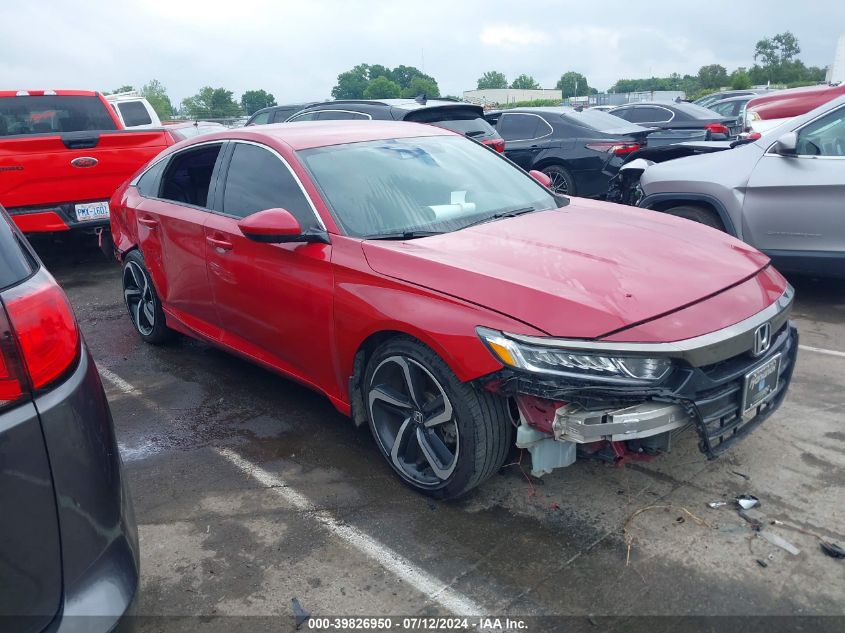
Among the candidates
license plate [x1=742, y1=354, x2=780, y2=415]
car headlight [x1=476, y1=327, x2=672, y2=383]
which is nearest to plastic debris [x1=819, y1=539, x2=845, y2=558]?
license plate [x1=742, y1=354, x2=780, y2=415]

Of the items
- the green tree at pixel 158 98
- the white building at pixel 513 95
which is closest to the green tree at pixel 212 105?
the green tree at pixel 158 98

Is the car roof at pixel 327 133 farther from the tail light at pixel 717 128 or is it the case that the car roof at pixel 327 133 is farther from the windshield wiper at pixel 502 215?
the tail light at pixel 717 128

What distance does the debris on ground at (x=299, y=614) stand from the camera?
8.55 ft

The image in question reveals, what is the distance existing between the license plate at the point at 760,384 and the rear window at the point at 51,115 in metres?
8.07

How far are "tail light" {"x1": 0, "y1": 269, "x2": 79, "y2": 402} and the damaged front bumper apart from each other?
5.07 feet

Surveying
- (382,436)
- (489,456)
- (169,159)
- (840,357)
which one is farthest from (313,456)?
(840,357)

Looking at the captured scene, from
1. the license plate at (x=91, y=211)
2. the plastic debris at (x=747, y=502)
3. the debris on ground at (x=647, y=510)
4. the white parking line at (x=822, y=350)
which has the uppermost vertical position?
the license plate at (x=91, y=211)

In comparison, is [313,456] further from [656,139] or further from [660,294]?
[656,139]

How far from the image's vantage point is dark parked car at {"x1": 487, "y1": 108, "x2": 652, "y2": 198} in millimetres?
10359

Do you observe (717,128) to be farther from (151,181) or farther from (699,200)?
(151,181)

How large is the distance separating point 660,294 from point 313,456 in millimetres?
1952

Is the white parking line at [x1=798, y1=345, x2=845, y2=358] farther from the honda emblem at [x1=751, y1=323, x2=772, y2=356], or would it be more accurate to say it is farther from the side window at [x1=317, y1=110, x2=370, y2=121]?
the side window at [x1=317, y1=110, x2=370, y2=121]

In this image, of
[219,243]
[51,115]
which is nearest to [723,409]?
[219,243]

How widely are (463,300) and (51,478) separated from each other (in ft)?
5.53
